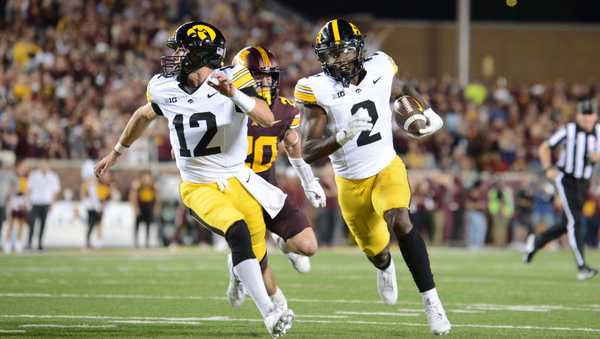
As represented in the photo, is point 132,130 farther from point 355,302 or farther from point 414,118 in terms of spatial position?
point 355,302

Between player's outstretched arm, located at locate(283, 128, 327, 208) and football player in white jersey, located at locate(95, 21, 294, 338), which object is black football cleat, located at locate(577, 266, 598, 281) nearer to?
player's outstretched arm, located at locate(283, 128, 327, 208)

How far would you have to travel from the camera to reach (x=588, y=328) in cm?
717

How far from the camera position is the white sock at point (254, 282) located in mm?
6277

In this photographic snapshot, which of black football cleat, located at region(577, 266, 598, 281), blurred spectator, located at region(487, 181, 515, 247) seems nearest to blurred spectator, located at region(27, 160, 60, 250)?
blurred spectator, located at region(487, 181, 515, 247)

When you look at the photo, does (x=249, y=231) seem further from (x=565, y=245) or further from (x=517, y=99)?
(x=517, y=99)

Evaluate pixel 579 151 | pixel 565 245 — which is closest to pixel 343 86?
pixel 579 151

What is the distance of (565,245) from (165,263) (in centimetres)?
964

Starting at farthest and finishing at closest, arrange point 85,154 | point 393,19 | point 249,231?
1. point 393,19
2. point 85,154
3. point 249,231

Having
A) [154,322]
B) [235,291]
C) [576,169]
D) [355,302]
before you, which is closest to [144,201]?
[576,169]

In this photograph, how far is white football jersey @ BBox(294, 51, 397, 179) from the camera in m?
7.41

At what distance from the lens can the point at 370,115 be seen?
7367 mm

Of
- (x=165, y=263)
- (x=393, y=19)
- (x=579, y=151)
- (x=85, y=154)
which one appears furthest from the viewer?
(x=393, y=19)

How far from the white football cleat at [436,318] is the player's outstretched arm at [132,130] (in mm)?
2007

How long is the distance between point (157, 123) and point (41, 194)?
311 centimetres
